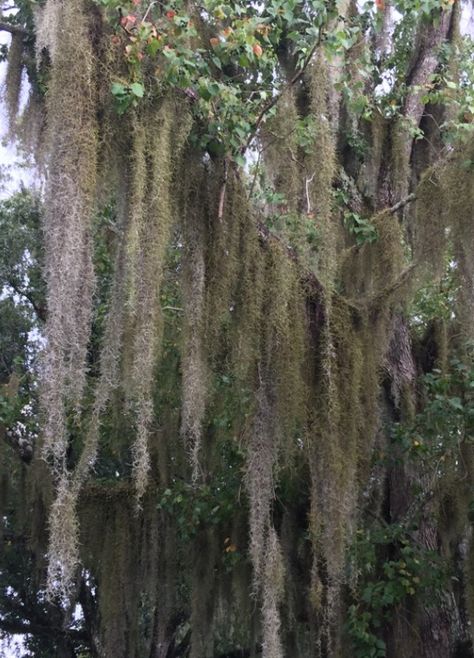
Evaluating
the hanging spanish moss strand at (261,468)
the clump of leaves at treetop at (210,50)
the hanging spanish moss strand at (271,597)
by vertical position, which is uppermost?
the clump of leaves at treetop at (210,50)

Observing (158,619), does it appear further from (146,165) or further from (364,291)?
(146,165)

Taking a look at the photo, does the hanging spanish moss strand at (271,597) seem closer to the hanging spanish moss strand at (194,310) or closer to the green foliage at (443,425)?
the hanging spanish moss strand at (194,310)

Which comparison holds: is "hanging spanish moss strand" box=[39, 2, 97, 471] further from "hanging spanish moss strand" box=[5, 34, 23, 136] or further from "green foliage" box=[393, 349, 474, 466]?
"green foliage" box=[393, 349, 474, 466]

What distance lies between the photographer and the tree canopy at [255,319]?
3324 millimetres

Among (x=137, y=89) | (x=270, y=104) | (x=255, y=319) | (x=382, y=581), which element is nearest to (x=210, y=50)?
(x=270, y=104)

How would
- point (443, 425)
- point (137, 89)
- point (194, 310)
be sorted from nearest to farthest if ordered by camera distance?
1. point (137, 89)
2. point (194, 310)
3. point (443, 425)

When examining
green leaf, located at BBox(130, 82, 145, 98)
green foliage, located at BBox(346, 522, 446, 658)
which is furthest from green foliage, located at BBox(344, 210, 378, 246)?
green leaf, located at BBox(130, 82, 145, 98)

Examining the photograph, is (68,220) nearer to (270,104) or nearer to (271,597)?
(270,104)

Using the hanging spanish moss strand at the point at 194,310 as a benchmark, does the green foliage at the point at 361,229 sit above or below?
above

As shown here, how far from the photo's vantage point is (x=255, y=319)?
3.96m

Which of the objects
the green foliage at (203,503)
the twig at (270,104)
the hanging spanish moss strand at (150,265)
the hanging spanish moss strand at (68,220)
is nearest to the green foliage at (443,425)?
the green foliage at (203,503)

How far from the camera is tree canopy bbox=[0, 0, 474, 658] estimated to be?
3.32 meters

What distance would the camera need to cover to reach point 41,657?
35.0ft

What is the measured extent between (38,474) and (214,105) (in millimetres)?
3353
